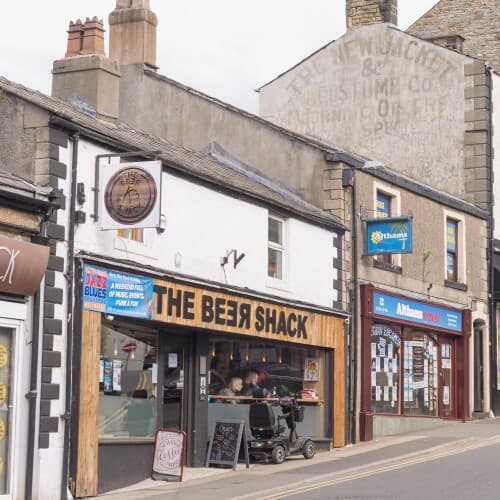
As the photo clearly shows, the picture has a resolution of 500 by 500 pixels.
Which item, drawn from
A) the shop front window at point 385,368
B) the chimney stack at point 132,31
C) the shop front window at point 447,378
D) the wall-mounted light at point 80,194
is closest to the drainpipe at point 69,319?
the wall-mounted light at point 80,194

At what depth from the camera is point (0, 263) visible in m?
14.7

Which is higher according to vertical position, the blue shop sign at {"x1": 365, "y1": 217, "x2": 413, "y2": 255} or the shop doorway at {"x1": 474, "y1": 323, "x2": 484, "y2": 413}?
the blue shop sign at {"x1": 365, "y1": 217, "x2": 413, "y2": 255}

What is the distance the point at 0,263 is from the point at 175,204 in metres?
4.69

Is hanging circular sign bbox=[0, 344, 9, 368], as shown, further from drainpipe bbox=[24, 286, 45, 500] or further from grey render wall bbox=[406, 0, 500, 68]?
grey render wall bbox=[406, 0, 500, 68]

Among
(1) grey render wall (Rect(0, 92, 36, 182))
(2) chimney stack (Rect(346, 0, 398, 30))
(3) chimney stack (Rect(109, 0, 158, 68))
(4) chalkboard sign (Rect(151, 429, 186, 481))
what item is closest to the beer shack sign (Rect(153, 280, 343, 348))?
(4) chalkboard sign (Rect(151, 429, 186, 481))

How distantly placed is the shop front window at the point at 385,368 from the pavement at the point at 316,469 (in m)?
0.80

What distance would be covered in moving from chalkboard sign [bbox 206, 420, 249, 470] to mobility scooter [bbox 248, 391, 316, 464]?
42 cm

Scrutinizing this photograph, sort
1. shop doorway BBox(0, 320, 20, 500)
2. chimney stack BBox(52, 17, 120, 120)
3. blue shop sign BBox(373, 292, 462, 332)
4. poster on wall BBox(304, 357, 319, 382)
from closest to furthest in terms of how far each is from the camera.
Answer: shop doorway BBox(0, 320, 20, 500), chimney stack BBox(52, 17, 120, 120), poster on wall BBox(304, 357, 319, 382), blue shop sign BBox(373, 292, 462, 332)

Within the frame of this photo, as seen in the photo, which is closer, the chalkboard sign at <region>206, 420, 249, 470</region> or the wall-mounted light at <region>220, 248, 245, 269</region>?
the chalkboard sign at <region>206, 420, 249, 470</region>

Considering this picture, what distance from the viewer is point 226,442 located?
19641 millimetres

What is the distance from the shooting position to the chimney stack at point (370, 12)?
3338 centimetres

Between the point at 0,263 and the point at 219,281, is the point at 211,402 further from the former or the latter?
the point at 0,263

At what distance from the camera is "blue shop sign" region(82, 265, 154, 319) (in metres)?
16.5

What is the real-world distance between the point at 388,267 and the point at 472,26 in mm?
12971
